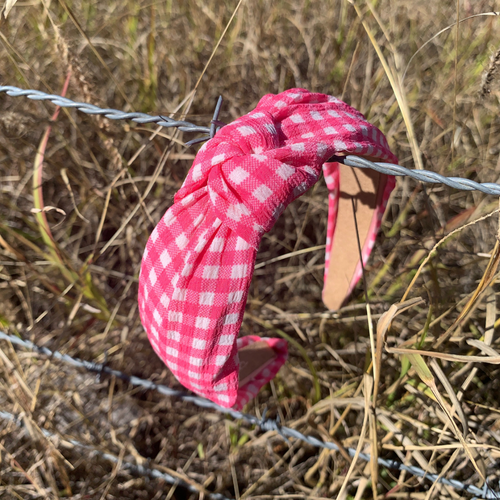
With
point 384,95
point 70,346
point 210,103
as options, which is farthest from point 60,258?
point 384,95

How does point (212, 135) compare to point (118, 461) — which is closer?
point (212, 135)

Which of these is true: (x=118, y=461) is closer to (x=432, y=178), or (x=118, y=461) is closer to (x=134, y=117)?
(x=134, y=117)

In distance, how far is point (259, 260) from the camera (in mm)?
1072

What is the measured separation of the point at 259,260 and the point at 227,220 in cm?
67

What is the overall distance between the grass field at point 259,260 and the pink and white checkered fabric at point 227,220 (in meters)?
0.18

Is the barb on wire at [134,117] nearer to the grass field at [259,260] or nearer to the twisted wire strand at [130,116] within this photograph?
the twisted wire strand at [130,116]

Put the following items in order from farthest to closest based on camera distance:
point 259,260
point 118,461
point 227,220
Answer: point 259,260
point 118,461
point 227,220

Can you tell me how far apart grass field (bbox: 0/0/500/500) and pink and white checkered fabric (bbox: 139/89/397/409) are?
0.18 metres

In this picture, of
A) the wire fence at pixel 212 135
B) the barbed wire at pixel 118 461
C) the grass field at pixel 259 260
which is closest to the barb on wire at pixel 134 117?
the wire fence at pixel 212 135

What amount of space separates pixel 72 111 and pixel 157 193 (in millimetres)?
359

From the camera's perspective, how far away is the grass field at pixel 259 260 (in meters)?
0.71

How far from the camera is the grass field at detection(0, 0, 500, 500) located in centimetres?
71

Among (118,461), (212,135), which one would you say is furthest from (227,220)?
(118,461)

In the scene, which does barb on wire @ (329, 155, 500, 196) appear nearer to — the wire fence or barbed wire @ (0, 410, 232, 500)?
the wire fence
